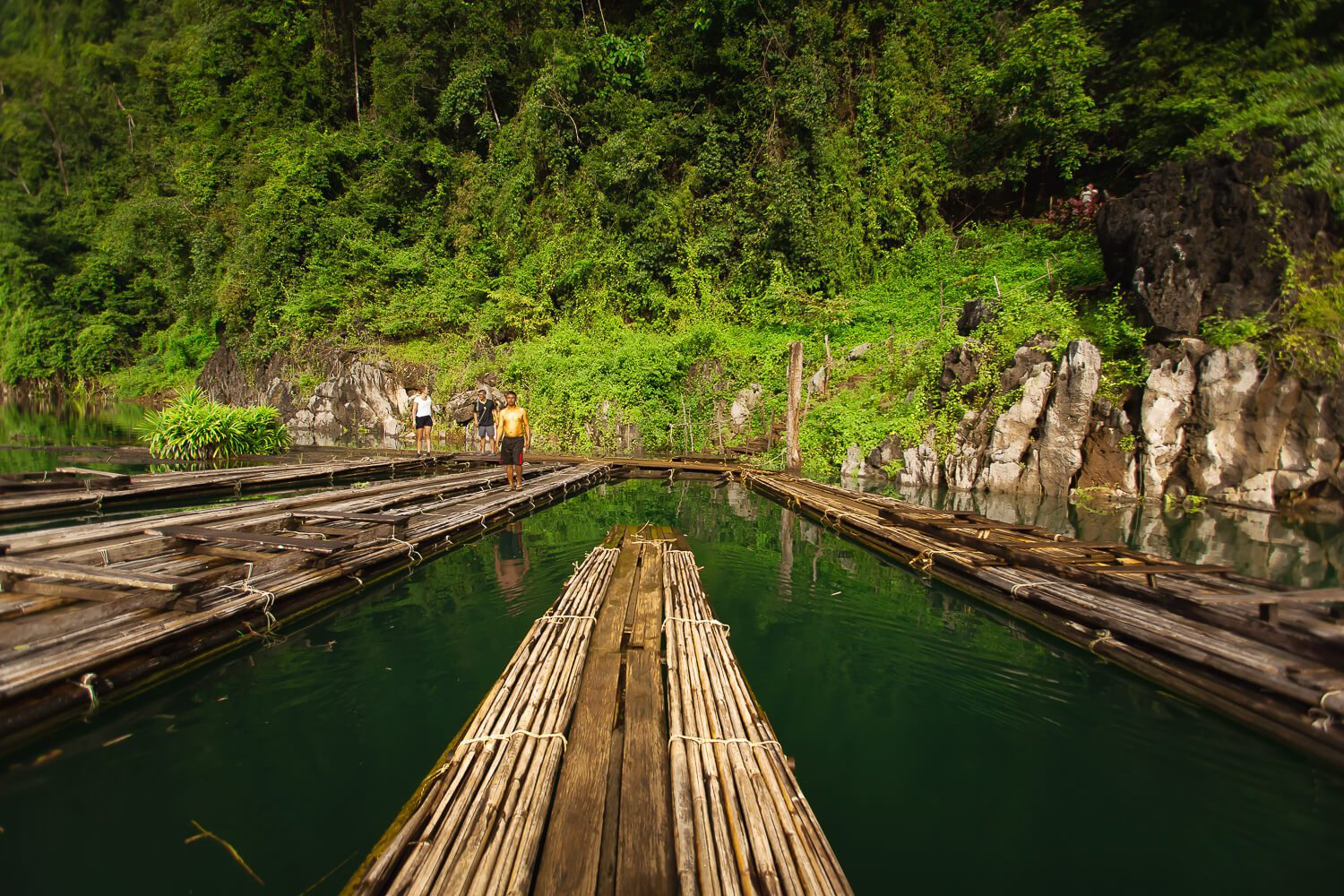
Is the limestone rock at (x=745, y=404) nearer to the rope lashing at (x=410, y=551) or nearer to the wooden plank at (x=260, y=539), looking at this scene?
the rope lashing at (x=410, y=551)

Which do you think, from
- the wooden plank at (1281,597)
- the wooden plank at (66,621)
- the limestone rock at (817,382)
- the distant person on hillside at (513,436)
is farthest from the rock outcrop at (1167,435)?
the wooden plank at (66,621)

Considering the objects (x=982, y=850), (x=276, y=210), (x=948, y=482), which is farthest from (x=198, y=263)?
(x=982, y=850)

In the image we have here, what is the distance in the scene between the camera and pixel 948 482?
1082cm

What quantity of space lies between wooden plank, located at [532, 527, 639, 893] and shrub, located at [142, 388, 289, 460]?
A: 43.5ft

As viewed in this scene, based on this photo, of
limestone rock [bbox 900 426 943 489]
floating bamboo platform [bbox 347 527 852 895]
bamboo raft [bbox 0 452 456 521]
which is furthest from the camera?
limestone rock [bbox 900 426 943 489]

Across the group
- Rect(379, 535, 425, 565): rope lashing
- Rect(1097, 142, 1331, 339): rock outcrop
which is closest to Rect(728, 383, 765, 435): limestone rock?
Rect(1097, 142, 1331, 339): rock outcrop

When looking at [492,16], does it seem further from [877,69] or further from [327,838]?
[327,838]

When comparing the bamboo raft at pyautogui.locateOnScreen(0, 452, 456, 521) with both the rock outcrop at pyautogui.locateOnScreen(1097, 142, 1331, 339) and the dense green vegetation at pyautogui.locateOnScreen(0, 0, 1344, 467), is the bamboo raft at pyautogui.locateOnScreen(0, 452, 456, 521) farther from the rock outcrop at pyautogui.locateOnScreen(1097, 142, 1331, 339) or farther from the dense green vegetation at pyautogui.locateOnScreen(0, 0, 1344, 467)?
the rock outcrop at pyautogui.locateOnScreen(1097, 142, 1331, 339)

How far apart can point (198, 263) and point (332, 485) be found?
A: 20.3 meters

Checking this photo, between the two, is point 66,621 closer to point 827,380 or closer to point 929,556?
point 929,556

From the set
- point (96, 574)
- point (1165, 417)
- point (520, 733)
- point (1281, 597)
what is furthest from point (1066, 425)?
point (96, 574)

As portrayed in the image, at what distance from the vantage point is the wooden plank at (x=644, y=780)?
173 centimetres

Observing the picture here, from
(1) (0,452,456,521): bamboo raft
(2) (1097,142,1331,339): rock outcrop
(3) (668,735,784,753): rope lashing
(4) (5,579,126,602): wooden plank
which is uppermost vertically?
(2) (1097,142,1331,339): rock outcrop

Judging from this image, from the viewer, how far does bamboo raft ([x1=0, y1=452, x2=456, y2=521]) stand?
6652 millimetres
